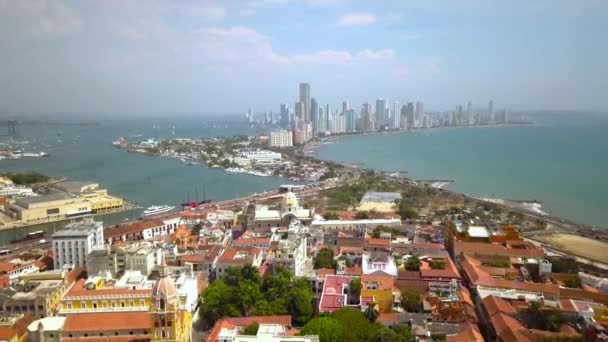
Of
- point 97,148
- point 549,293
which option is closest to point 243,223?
point 549,293

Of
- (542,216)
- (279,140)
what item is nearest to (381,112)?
(279,140)

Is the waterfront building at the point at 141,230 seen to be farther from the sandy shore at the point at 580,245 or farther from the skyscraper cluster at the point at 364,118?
the skyscraper cluster at the point at 364,118

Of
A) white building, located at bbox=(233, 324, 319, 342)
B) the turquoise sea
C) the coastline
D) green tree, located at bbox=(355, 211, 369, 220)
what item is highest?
white building, located at bbox=(233, 324, 319, 342)

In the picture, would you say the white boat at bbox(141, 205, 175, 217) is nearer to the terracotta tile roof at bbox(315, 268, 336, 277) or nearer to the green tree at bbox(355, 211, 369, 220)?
the green tree at bbox(355, 211, 369, 220)

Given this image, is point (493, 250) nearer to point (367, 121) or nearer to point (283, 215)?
point (283, 215)

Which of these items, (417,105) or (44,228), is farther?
(417,105)

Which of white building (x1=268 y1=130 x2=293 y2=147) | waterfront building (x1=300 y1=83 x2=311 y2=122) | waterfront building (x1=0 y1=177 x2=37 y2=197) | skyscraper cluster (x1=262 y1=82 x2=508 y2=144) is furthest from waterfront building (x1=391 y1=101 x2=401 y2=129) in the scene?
waterfront building (x1=0 y1=177 x2=37 y2=197)

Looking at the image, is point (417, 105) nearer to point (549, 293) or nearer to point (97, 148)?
point (97, 148)
